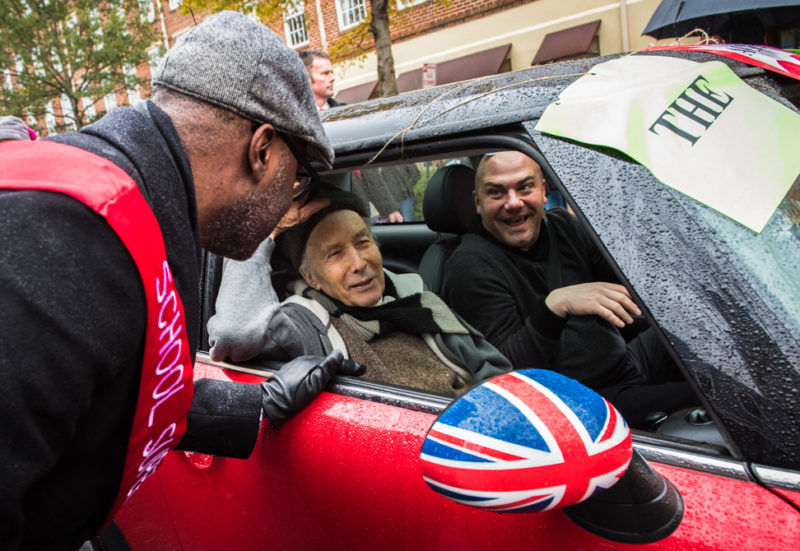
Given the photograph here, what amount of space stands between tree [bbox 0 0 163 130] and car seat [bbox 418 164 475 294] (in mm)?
13628

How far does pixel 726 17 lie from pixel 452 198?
4.21 metres

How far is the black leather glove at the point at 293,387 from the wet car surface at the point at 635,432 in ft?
0.10

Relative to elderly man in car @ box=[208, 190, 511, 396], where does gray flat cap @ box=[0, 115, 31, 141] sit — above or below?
above

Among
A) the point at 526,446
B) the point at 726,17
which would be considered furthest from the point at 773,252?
the point at 726,17

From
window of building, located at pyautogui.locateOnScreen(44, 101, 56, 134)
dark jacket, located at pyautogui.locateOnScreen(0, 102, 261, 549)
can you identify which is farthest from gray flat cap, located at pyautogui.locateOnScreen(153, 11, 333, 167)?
window of building, located at pyautogui.locateOnScreen(44, 101, 56, 134)

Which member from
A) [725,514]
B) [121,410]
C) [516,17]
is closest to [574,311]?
Result: [725,514]

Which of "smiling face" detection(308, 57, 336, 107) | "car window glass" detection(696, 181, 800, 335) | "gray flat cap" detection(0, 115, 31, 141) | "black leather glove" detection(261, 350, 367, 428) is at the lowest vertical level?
"black leather glove" detection(261, 350, 367, 428)

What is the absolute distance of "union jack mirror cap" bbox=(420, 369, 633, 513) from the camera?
0.84m

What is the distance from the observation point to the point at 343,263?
214cm

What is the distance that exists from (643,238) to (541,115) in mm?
339

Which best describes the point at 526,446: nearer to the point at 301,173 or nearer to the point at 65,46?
the point at 301,173

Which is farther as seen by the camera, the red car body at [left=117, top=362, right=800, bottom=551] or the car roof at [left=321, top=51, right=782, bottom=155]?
the car roof at [left=321, top=51, right=782, bottom=155]

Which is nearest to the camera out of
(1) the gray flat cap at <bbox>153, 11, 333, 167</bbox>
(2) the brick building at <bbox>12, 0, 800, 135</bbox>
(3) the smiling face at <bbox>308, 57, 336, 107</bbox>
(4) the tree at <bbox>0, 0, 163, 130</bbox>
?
(1) the gray flat cap at <bbox>153, 11, 333, 167</bbox>

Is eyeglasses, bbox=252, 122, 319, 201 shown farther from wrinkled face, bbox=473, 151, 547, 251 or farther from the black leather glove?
wrinkled face, bbox=473, 151, 547, 251
